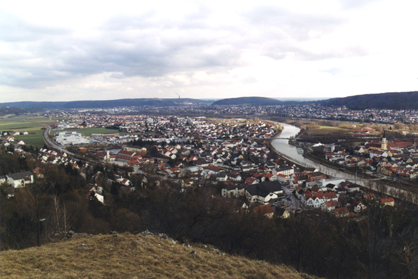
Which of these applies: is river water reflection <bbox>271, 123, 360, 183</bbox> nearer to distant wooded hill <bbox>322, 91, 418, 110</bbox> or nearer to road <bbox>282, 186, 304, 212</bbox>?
road <bbox>282, 186, 304, 212</bbox>

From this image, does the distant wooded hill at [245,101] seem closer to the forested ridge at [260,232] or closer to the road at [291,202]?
the road at [291,202]

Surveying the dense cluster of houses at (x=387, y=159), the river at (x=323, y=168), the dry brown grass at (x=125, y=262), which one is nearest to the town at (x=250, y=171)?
the dense cluster of houses at (x=387, y=159)

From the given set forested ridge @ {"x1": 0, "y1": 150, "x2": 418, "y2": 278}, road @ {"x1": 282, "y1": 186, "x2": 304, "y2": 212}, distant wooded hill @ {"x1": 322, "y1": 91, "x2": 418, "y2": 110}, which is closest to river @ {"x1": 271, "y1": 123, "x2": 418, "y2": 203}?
road @ {"x1": 282, "y1": 186, "x2": 304, "y2": 212}

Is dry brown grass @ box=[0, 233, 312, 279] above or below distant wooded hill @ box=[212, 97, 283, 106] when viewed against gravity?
below

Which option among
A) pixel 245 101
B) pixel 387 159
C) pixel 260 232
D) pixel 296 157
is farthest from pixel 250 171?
pixel 245 101

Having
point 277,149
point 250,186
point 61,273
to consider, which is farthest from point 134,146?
point 61,273

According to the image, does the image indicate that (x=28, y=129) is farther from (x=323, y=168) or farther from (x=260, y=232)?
(x=260, y=232)
